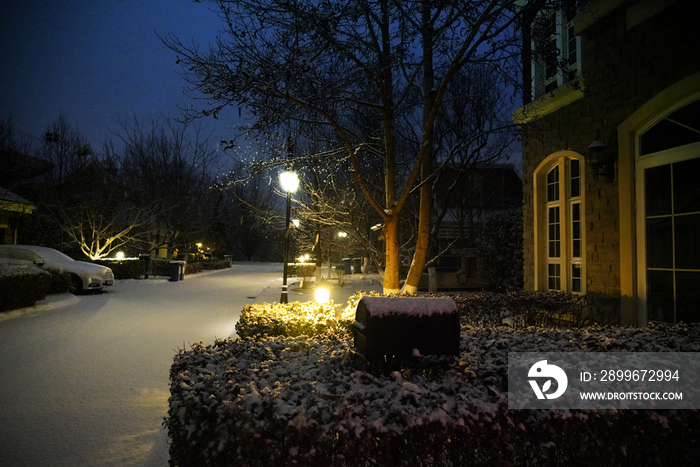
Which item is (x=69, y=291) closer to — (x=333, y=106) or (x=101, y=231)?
(x=101, y=231)

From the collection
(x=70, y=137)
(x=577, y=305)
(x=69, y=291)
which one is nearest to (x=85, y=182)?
(x=70, y=137)

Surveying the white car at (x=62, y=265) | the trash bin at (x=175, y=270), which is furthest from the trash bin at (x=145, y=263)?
the white car at (x=62, y=265)

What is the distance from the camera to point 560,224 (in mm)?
8523

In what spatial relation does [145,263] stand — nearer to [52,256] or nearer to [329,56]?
[52,256]

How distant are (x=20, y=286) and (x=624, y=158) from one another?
43.8 ft

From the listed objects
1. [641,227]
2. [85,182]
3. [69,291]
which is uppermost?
[85,182]

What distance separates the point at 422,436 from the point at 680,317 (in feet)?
18.1

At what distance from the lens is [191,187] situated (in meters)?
28.6

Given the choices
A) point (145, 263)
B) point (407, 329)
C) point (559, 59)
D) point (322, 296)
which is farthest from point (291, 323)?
point (145, 263)

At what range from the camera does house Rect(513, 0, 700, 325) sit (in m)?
5.91

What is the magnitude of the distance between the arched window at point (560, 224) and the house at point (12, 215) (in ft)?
63.1

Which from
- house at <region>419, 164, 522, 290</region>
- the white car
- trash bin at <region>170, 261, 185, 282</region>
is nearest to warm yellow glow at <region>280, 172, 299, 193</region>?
the white car

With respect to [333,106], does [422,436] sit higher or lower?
lower

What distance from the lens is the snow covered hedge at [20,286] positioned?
405 inches
